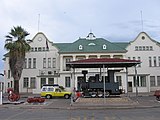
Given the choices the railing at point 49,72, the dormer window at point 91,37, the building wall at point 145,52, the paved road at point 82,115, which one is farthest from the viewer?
the dormer window at point 91,37

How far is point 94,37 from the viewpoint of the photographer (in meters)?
56.4

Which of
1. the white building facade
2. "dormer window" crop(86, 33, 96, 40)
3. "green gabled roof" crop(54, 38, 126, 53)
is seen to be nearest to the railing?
the white building facade

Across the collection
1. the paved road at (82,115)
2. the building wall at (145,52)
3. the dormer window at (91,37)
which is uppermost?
the dormer window at (91,37)

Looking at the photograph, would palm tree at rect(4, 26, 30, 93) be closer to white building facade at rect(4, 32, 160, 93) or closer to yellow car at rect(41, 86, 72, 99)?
yellow car at rect(41, 86, 72, 99)

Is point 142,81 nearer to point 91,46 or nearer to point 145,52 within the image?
point 145,52

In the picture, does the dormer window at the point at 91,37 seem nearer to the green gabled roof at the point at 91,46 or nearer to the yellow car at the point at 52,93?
the green gabled roof at the point at 91,46

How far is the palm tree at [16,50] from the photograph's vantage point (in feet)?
129

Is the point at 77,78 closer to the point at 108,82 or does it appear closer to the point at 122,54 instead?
the point at 122,54

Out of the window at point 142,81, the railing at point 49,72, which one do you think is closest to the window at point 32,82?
the railing at point 49,72

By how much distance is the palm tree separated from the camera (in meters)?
39.3

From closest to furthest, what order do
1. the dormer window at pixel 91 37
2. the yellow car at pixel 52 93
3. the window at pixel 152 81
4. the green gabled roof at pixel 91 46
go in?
the yellow car at pixel 52 93, the green gabled roof at pixel 91 46, the window at pixel 152 81, the dormer window at pixel 91 37

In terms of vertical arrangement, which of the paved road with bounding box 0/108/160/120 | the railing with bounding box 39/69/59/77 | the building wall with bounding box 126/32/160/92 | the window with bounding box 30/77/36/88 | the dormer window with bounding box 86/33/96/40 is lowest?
the paved road with bounding box 0/108/160/120

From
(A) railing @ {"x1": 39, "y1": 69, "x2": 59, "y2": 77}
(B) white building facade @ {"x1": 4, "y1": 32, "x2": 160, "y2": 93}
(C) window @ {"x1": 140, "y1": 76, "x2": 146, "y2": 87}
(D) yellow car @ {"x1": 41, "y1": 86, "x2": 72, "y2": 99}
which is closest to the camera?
(D) yellow car @ {"x1": 41, "y1": 86, "x2": 72, "y2": 99}

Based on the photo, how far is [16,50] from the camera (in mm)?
39312
